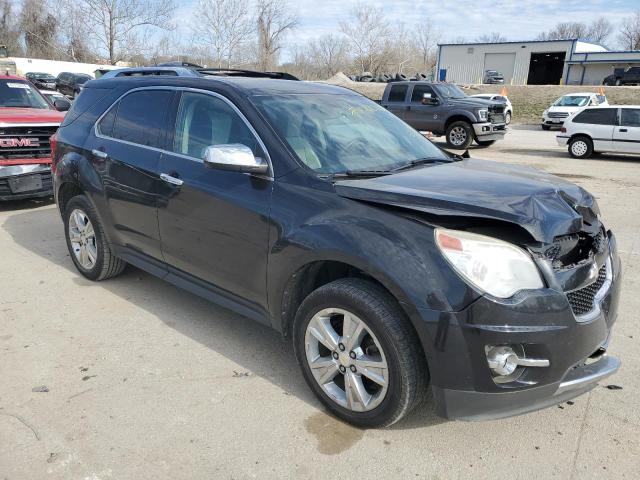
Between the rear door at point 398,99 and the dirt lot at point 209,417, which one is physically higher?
the rear door at point 398,99

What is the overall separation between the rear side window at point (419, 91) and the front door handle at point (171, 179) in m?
14.0

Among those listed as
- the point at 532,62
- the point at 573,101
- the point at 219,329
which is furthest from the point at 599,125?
the point at 532,62

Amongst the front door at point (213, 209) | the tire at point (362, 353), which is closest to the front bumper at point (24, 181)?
the front door at point (213, 209)

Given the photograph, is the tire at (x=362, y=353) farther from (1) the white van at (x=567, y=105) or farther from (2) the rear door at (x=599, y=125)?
(1) the white van at (x=567, y=105)

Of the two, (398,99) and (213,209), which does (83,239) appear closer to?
(213,209)

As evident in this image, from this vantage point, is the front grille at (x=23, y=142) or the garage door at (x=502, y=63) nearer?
the front grille at (x=23, y=142)

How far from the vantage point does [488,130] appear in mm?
15742

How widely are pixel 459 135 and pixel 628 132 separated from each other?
4.41m

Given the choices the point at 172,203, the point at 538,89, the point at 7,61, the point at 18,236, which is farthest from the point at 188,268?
the point at 7,61

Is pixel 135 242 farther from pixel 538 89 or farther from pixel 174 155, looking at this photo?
pixel 538 89

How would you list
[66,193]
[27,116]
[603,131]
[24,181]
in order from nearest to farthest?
[66,193]
[24,181]
[27,116]
[603,131]

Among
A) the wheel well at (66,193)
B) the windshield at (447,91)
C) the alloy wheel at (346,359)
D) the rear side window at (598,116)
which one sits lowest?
the alloy wheel at (346,359)

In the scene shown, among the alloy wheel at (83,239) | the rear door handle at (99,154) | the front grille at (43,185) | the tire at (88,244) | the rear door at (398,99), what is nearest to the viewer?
the rear door handle at (99,154)

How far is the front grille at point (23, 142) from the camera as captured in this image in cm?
712
